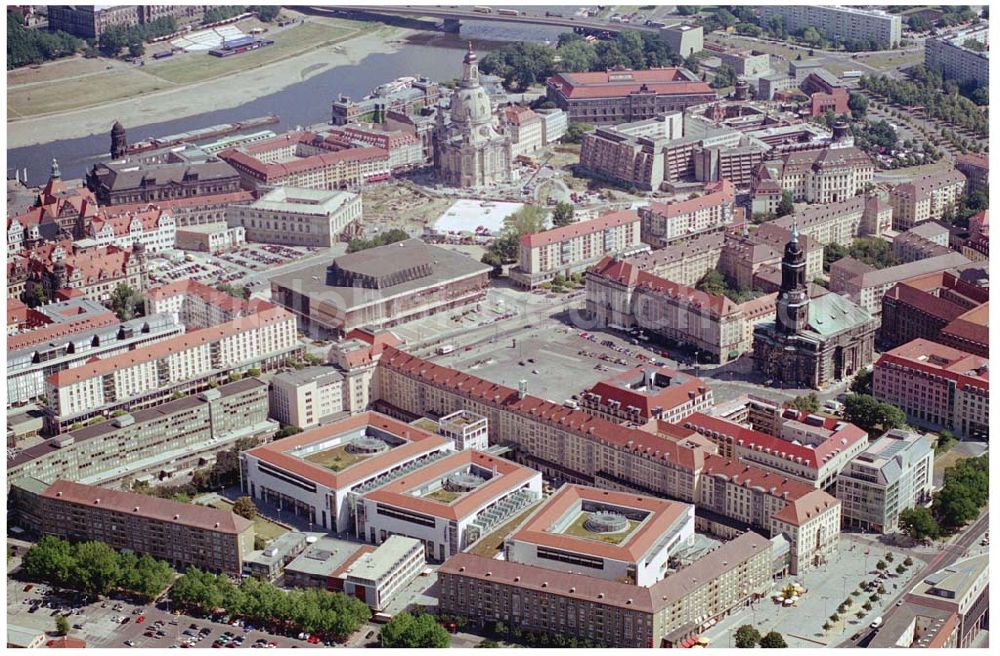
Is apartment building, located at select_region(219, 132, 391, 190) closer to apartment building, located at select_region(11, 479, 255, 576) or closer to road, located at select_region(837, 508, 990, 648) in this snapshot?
apartment building, located at select_region(11, 479, 255, 576)

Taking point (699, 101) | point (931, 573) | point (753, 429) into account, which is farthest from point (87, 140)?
point (931, 573)

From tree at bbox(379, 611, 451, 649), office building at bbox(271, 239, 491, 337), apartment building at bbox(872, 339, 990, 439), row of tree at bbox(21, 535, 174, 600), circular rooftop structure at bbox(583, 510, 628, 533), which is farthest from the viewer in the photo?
office building at bbox(271, 239, 491, 337)

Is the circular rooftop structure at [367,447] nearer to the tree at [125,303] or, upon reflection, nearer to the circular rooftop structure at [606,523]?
the circular rooftop structure at [606,523]

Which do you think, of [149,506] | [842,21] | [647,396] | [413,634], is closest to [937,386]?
[647,396]

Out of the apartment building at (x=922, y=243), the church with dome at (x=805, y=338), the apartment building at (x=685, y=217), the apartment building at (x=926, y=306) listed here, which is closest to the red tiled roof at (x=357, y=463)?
the church with dome at (x=805, y=338)

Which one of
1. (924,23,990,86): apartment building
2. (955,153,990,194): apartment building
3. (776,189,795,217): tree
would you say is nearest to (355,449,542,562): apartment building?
(776,189,795,217): tree

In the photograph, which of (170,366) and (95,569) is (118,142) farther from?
(95,569)
